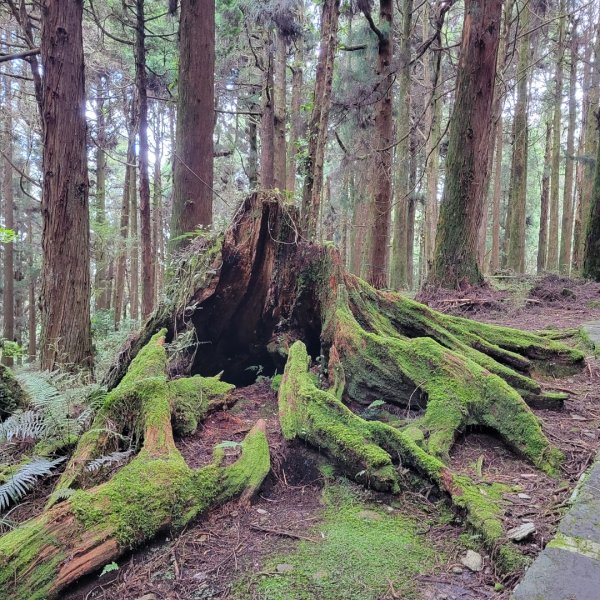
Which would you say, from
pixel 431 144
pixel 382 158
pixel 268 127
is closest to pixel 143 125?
pixel 382 158

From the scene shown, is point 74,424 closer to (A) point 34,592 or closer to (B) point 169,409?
(B) point 169,409

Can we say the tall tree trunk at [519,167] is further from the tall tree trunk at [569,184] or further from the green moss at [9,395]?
the green moss at [9,395]

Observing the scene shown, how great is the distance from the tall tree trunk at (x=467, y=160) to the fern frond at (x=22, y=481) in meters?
7.13

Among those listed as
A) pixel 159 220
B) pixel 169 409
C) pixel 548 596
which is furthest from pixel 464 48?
pixel 159 220

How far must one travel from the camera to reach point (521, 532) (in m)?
2.06

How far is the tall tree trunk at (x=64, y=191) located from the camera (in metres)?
5.55

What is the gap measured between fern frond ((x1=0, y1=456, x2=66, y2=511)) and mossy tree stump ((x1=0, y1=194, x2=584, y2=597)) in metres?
0.16

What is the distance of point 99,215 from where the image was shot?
1892 cm

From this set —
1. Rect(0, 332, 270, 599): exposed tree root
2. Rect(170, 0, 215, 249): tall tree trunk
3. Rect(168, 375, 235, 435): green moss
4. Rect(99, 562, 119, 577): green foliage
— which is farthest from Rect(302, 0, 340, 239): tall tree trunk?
Rect(99, 562, 119, 577): green foliage

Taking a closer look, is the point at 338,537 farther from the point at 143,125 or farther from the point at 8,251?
the point at 8,251

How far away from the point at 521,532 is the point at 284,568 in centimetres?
110

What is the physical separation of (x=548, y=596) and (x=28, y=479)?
9.00 ft

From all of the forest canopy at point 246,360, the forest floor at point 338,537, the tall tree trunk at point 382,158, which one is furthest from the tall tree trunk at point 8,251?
the forest floor at point 338,537

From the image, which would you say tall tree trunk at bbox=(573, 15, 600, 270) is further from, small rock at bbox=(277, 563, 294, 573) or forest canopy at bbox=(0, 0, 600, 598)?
small rock at bbox=(277, 563, 294, 573)
